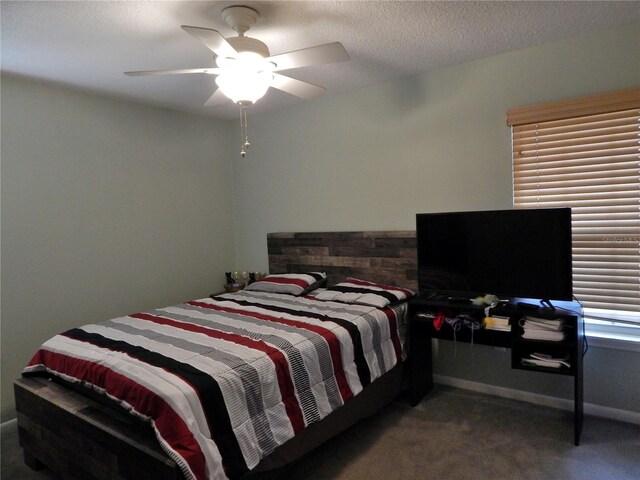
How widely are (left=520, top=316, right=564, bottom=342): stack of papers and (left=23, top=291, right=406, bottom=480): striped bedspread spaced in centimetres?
81

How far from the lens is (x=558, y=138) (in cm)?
269

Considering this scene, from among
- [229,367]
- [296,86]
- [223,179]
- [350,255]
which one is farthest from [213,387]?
[223,179]

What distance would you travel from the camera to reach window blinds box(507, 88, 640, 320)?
8.14 feet

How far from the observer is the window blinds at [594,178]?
2.48 meters

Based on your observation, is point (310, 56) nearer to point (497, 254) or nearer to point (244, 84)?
point (244, 84)

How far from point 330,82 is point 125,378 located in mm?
2617

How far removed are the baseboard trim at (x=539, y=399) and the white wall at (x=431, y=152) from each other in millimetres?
41

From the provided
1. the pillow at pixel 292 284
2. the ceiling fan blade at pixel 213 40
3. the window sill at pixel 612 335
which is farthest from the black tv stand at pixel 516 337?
the ceiling fan blade at pixel 213 40

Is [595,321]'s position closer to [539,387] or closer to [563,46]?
[539,387]

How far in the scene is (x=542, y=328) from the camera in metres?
2.36

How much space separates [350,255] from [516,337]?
1557 millimetres

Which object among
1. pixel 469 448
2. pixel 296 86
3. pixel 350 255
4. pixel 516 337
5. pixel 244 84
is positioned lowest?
pixel 469 448

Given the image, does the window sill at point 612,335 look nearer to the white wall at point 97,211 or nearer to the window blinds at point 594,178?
the window blinds at point 594,178

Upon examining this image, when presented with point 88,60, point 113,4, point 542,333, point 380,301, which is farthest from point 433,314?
point 88,60
